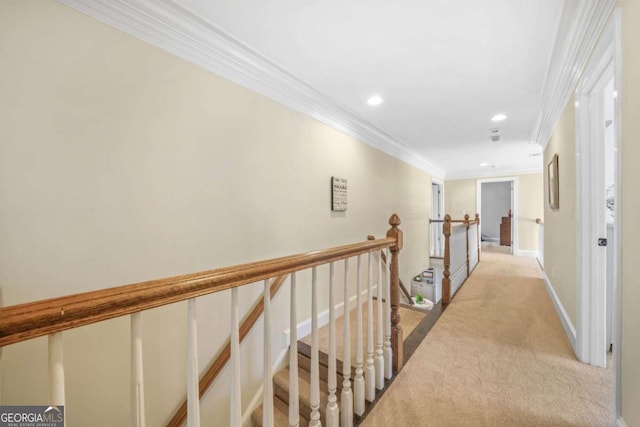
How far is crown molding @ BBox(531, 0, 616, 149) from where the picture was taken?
1413mm

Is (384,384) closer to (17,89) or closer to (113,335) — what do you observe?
(113,335)

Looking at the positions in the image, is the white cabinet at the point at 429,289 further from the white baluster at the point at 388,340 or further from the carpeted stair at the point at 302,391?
the white baluster at the point at 388,340

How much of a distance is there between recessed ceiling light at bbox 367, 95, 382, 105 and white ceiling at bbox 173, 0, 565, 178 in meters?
0.07

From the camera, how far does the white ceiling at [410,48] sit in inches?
59.5

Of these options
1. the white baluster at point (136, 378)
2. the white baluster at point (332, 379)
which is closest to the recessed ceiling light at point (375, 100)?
the white baluster at point (332, 379)

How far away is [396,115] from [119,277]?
9.99 ft

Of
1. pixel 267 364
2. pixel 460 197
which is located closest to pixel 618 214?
pixel 267 364

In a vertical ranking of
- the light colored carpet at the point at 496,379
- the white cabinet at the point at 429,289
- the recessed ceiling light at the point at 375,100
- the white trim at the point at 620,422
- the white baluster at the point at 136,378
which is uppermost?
the recessed ceiling light at the point at 375,100

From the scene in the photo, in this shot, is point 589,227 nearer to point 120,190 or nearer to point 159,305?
point 159,305

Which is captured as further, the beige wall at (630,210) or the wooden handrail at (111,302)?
the beige wall at (630,210)

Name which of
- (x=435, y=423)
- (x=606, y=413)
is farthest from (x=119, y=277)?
(x=606, y=413)

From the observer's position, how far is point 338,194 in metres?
2.97

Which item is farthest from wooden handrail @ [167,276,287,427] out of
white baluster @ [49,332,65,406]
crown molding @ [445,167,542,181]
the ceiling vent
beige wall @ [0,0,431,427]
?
crown molding @ [445,167,542,181]

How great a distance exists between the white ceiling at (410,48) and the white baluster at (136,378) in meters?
1.67
